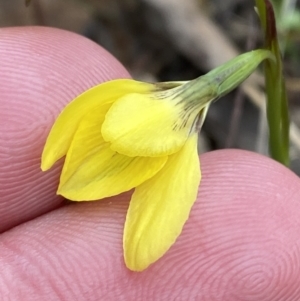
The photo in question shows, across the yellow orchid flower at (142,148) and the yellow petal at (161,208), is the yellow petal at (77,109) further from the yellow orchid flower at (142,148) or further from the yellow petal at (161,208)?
the yellow petal at (161,208)

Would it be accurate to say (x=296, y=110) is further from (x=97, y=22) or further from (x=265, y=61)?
(x=265, y=61)

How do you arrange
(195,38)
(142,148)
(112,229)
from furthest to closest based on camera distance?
(195,38) < (112,229) < (142,148)

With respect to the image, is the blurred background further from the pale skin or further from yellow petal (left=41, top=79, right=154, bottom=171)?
yellow petal (left=41, top=79, right=154, bottom=171)

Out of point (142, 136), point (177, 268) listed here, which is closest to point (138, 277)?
point (177, 268)

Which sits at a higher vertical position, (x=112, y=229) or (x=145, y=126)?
(x=145, y=126)

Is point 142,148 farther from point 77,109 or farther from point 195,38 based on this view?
point 195,38

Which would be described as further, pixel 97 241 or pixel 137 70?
pixel 137 70

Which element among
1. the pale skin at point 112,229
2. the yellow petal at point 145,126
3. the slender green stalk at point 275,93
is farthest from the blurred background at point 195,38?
the yellow petal at point 145,126

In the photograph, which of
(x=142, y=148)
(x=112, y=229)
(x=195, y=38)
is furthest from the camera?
(x=195, y=38)

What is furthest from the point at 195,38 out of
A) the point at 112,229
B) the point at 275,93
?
the point at 112,229
